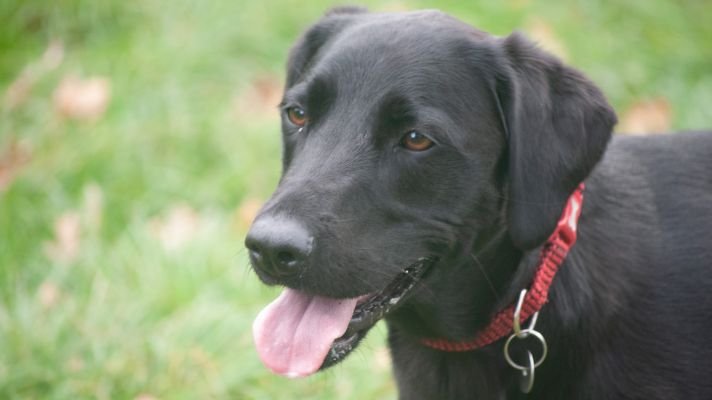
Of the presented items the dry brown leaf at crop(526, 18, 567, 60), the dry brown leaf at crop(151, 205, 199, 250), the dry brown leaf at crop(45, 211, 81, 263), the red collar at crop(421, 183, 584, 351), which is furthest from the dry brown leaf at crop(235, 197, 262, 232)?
the dry brown leaf at crop(526, 18, 567, 60)

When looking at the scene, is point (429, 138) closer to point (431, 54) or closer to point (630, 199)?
point (431, 54)

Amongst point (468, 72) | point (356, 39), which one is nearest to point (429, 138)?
point (468, 72)

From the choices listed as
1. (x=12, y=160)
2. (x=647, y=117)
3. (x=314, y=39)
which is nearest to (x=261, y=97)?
(x=12, y=160)

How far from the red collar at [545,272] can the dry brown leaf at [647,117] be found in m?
3.06

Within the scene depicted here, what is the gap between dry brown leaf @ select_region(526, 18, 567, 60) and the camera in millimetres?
5953

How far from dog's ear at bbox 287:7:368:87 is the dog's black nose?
37.0 inches

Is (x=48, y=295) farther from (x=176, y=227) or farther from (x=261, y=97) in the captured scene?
(x=261, y=97)

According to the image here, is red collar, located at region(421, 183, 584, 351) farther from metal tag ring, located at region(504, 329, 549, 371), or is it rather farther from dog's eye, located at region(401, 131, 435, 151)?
dog's eye, located at region(401, 131, 435, 151)

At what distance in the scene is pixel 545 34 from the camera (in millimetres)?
6043

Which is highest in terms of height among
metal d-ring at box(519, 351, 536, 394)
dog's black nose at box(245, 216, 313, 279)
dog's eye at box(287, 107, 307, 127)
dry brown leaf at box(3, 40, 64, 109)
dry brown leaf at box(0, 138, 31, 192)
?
dog's eye at box(287, 107, 307, 127)

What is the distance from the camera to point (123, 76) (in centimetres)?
564

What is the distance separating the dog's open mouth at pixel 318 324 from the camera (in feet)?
8.21

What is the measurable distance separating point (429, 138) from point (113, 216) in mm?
2820

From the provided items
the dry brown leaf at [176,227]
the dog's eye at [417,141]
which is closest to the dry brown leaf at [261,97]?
the dry brown leaf at [176,227]
